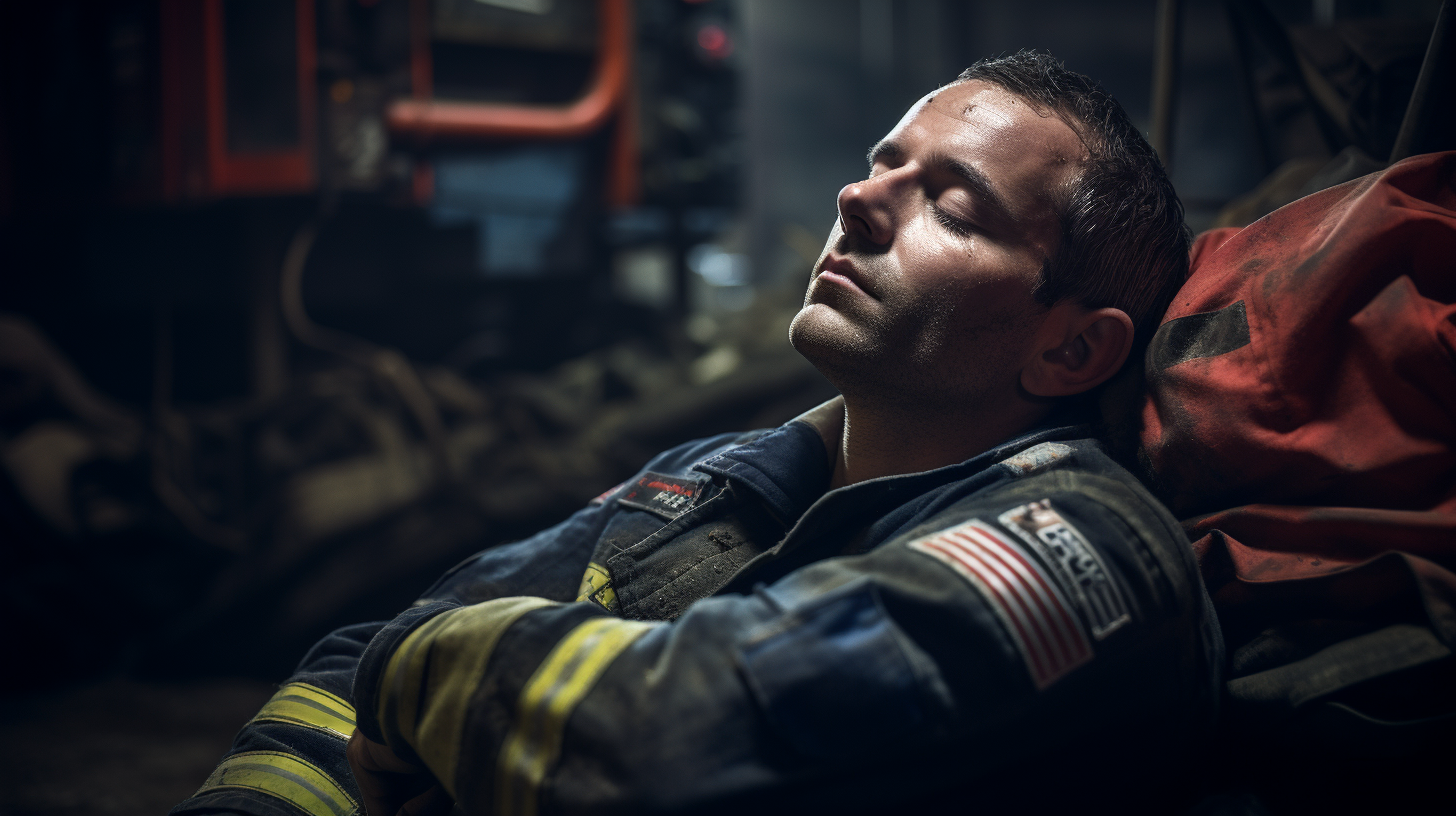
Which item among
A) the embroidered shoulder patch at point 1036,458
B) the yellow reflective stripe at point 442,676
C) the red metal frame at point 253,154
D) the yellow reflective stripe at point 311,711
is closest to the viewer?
the yellow reflective stripe at point 442,676

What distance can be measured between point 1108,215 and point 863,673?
0.79 metres

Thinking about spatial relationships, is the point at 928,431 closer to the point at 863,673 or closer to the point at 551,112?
the point at 863,673

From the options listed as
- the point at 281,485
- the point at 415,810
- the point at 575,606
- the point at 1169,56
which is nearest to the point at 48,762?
the point at 281,485

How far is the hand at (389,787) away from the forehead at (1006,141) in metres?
1.03

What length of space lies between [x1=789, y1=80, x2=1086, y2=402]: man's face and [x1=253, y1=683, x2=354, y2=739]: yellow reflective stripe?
0.81 metres

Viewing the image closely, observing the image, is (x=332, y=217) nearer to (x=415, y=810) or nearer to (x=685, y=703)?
(x=415, y=810)

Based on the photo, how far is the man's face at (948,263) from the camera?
1233mm

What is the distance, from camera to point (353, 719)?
1.32 metres

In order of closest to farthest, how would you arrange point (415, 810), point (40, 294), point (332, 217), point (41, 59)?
1. point (415, 810)
2. point (41, 59)
3. point (40, 294)
4. point (332, 217)

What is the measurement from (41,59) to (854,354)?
12.6 feet

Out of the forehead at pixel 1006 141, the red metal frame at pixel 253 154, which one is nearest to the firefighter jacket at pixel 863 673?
the forehead at pixel 1006 141

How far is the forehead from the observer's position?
4.17ft

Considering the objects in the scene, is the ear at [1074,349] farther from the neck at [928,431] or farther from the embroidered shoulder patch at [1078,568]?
the embroidered shoulder patch at [1078,568]

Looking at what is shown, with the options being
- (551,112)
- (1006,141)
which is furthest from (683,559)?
(551,112)
